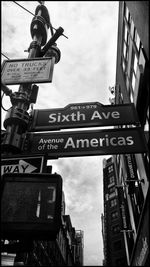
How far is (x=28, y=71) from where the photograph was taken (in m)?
4.82

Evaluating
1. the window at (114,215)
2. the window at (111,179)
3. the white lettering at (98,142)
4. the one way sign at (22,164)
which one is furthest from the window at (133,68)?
the window at (111,179)

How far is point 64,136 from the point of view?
181 inches

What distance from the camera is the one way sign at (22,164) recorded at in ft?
11.9

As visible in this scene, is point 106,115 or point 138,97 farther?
point 138,97

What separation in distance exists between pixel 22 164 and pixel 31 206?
1.24 m

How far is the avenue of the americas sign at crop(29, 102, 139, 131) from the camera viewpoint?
4.67 metres

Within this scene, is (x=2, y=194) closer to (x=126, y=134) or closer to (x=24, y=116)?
(x=24, y=116)

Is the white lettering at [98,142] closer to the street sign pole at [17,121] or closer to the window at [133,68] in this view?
the street sign pole at [17,121]

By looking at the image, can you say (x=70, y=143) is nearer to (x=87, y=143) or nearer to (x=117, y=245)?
(x=87, y=143)

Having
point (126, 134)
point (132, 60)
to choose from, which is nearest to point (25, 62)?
point (126, 134)

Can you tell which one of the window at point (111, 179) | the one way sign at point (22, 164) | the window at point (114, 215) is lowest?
the one way sign at point (22, 164)

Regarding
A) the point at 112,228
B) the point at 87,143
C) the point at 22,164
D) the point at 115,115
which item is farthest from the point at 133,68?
the point at 112,228

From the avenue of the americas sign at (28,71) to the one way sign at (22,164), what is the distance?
1774 millimetres

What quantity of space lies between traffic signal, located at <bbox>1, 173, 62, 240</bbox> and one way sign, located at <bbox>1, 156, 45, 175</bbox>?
84 centimetres
